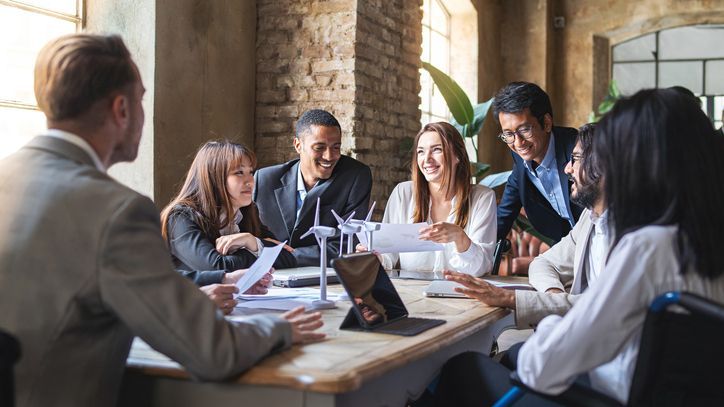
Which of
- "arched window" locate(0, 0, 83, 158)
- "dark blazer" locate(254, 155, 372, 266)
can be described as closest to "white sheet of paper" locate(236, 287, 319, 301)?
"dark blazer" locate(254, 155, 372, 266)

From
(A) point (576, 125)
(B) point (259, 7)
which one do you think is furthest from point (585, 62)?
(B) point (259, 7)

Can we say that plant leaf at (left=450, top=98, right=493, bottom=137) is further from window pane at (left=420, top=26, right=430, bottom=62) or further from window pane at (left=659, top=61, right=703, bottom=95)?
window pane at (left=659, top=61, right=703, bottom=95)

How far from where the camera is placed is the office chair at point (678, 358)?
158 centimetres

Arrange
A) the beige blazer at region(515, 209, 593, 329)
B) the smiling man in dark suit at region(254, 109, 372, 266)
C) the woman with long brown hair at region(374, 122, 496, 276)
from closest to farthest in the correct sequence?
1. the beige blazer at region(515, 209, 593, 329)
2. the woman with long brown hair at region(374, 122, 496, 276)
3. the smiling man in dark suit at region(254, 109, 372, 266)

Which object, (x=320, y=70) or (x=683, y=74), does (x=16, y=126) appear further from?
(x=683, y=74)

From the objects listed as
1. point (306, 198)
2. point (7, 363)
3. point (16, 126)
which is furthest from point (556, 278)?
point (16, 126)

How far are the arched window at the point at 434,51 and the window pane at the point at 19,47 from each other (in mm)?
4387

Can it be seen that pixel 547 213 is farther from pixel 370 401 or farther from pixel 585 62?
pixel 585 62

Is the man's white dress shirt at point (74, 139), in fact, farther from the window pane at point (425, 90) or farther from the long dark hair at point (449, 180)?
the window pane at point (425, 90)

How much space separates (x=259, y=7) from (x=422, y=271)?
8.69ft

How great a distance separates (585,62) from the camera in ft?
31.2

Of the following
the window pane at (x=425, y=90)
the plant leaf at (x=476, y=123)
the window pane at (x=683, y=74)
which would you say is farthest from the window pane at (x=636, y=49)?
the plant leaf at (x=476, y=123)

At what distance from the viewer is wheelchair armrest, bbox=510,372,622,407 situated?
1.74 m

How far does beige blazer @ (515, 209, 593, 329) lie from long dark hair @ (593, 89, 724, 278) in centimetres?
89
